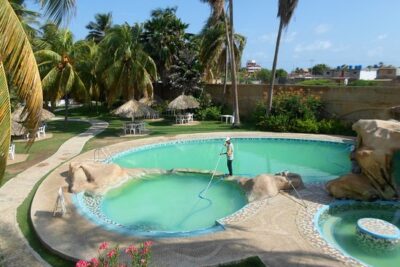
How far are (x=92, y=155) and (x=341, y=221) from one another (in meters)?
11.5

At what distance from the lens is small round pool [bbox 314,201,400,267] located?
773 cm

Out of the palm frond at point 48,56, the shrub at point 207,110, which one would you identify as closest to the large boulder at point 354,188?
the shrub at point 207,110

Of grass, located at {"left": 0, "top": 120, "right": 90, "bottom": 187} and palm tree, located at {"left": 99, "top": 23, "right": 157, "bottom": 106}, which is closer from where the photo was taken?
grass, located at {"left": 0, "top": 120, "right": 90, "bottom": 187}

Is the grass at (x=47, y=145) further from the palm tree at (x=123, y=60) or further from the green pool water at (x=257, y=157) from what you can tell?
the palm tree at (x=123, y=60)

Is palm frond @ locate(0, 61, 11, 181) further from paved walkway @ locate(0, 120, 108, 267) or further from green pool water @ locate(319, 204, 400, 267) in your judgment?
green pool water @ locate(319, 204, 400, 267)

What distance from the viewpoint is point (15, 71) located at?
5070 millimetres

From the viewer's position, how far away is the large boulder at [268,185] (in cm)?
1104

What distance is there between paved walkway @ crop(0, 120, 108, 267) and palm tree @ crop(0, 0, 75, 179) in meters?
3.65

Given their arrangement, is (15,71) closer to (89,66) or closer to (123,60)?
(123,60)

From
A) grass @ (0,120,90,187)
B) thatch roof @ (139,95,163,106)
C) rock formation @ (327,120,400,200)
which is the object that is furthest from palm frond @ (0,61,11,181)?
thatch roof @ (139,95,163,106)

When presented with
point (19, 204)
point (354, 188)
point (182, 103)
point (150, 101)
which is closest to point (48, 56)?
point (182, 103)

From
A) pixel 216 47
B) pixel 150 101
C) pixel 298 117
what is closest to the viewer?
pixel 298 117

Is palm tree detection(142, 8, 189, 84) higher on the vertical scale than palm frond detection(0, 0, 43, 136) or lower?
higher

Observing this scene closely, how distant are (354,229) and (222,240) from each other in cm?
360
